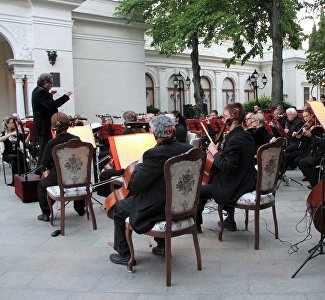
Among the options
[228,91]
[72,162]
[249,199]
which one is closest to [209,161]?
[249,199]

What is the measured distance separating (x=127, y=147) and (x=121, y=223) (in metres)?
1.17

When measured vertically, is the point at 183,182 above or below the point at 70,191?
above

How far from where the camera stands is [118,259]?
4262 millimetres

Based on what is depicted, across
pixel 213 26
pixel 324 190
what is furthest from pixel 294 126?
pixel 213 26

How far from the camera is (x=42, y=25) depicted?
15.0 meters

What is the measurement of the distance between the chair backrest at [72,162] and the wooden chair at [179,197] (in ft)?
5.52

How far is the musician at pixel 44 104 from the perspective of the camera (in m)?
6.73

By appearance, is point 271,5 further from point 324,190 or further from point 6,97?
point 324,190

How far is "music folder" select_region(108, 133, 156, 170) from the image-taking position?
4.95 metres

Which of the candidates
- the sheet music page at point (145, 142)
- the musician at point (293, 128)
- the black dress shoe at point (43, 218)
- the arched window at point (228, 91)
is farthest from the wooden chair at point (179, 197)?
the arched window at point (228, 91)

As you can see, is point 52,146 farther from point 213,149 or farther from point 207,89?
point 207,89

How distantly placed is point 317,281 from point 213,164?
1718mm

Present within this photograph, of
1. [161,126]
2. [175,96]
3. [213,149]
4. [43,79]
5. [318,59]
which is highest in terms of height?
[318,59]

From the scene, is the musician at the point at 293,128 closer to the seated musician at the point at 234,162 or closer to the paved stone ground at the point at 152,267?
the paved stone ground at the point at 152,267
